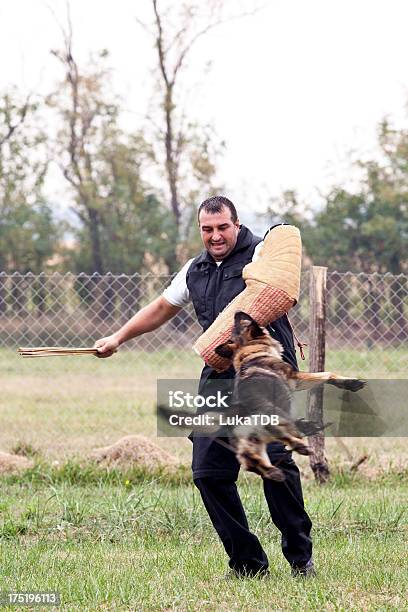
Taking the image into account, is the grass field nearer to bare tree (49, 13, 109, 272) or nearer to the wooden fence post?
the wooden fence post

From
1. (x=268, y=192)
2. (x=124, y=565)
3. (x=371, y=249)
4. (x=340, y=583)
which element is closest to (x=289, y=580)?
(x=340, y=583)

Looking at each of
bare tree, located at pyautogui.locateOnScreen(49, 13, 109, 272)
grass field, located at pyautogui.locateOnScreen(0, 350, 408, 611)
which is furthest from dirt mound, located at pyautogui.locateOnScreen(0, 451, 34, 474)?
bare tree, located at pyautogui.locateOnScreen(49, 13, 109, 272)

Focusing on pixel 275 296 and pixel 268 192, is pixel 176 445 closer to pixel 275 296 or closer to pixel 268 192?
pixel 275 296

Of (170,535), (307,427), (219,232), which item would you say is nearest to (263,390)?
(307,427)

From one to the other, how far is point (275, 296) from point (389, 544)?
80.0 inches

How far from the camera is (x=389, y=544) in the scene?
571cm

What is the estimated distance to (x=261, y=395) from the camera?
13.6 ft

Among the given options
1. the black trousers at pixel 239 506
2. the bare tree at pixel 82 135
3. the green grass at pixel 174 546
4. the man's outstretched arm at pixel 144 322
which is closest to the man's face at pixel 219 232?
the man's outstretched arm at pixel 144 322

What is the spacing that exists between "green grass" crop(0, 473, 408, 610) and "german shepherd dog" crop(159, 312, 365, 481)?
727mm

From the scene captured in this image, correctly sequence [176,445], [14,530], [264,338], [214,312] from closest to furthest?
[264,338] → [214,312] → [14,530] → [176,445]

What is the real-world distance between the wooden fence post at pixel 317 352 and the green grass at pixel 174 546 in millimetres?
165

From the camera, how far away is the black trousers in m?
4.71

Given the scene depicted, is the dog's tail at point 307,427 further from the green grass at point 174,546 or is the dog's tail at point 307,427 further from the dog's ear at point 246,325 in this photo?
the green grass at point 174,546

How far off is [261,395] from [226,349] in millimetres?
332
